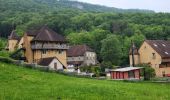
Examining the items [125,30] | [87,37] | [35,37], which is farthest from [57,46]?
[125,30]

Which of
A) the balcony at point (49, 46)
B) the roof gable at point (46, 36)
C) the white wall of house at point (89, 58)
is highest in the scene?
the roof gable at point (46, 36)

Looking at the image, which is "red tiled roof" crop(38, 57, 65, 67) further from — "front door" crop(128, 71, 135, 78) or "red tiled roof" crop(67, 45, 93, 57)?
"red tiled roof" crop(67, 45, 93, 57)

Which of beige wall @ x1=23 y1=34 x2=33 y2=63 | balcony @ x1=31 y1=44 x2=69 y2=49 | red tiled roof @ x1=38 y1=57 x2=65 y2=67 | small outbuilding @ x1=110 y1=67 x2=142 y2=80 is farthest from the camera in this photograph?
beige wall @ x1=23 y1=34 x2=33 y2=63

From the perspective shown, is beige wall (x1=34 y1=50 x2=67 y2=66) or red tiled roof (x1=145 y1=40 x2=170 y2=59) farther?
red tiled roof (x1=145 y1=40 x2=170 y2=59)

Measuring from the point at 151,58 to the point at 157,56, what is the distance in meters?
1.92

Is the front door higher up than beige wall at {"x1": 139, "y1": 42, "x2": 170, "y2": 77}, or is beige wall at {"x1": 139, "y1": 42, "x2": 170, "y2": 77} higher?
beige wall at {"x1": 139, "y1": 42, "x2": 170, "y2": 77}

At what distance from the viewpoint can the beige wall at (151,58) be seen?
255ft

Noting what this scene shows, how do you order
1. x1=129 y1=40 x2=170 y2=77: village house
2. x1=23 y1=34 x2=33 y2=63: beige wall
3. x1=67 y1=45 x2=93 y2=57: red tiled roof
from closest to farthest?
x1=23 y1=34 x2=33 y2=63: beige wall
x1=129 y1=40 x2=170 y2=77: village house
x1=67 y1=45 x2=93 y2=57: red tiled roof

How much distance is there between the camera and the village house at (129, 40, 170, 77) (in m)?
77.4

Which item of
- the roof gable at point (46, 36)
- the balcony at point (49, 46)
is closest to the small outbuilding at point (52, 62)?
the balcony at point (49, 46)

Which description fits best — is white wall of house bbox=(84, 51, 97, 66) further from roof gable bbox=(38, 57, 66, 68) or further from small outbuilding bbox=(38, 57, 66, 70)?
small outbuilding bbox=(38, 57, 66, 70)

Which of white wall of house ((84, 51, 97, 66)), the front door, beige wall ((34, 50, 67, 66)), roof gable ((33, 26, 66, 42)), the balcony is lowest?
the front door

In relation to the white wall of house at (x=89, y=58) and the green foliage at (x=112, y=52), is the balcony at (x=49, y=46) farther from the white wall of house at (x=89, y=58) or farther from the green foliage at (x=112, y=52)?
the white wall of house at (x=89, y=58)

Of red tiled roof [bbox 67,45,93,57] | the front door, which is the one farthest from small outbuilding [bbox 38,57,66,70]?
red tiled roof [bbox 67,45,93,57]
